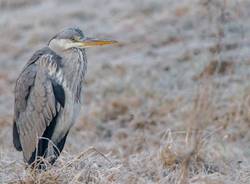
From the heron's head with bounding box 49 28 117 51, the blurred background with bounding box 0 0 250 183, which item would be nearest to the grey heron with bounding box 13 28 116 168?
the heron's head with bounding box 49 28 117 51

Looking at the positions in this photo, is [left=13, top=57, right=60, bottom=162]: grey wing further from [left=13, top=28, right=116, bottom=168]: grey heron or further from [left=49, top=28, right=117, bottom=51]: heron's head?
[left=49, top=28, right=117, bottom=51]: heron's head

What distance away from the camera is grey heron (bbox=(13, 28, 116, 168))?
528 centimetres

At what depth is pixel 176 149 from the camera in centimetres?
605

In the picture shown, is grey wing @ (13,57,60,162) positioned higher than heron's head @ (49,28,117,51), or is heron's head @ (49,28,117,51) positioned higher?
heron's head @ (49,28,117,51)

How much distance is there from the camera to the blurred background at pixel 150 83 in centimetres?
585

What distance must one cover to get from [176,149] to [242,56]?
13.4 feet

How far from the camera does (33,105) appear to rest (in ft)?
17.6

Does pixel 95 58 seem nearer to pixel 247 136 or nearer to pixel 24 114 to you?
pixel 247 136

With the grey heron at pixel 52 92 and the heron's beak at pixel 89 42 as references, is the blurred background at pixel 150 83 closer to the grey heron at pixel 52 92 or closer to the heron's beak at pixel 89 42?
the grey heron at pixel 52 92

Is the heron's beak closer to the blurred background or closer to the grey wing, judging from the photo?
the grey wing

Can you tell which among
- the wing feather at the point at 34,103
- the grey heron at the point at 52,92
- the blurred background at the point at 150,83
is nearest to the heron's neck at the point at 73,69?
the grey heron at the point at 52,92

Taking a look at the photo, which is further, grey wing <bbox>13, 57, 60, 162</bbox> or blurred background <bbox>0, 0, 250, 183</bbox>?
blurred background <bbox>0, 0, 250, 183</bbox>

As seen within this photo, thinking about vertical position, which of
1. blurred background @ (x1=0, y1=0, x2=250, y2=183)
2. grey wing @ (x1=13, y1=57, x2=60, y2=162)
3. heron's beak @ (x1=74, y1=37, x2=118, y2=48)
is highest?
heron's beak @ (x1=74, y1=37, x2=118, y2=48)

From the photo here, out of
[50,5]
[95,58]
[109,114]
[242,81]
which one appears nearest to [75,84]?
[109,114]
